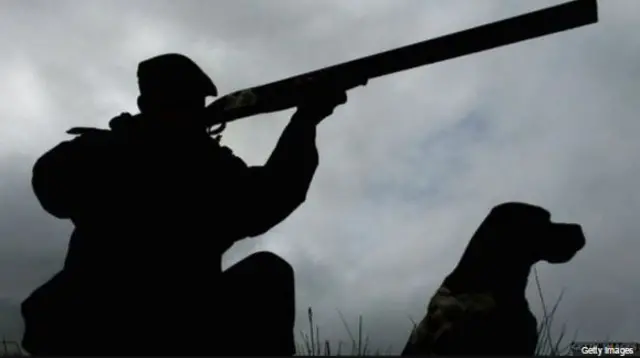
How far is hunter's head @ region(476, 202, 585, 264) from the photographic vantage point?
A: 5.19 metres

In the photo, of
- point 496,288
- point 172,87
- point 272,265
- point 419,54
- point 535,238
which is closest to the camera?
point 272,265

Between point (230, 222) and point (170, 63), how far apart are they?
0.82 meters

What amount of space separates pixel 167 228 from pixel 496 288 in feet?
8.09

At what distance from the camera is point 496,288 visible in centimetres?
511

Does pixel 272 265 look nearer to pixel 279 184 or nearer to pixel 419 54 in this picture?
pixel 279 184

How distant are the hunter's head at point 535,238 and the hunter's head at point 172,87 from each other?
2.38 meters

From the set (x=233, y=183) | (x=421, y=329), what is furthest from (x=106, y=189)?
(x=421, y=329)

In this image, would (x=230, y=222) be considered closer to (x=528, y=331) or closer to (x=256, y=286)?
(x=256, y=286)

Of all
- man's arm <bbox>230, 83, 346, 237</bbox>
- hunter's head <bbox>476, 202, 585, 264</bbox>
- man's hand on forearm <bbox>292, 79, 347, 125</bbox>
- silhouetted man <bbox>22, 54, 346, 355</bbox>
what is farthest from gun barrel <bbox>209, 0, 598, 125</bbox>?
hunter's head <bbox>476, 202, 585, 264</bbox>

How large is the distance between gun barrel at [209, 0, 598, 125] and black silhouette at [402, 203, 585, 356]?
167cm

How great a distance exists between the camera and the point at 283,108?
414 centimetres

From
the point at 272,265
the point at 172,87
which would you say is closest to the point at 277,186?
the point at 272,265

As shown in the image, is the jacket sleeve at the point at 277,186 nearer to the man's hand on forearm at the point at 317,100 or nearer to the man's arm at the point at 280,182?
the man's arm at the point at 280,182

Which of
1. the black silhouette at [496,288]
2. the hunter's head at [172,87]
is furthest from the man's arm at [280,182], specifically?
the black silhouette at [496,288]
